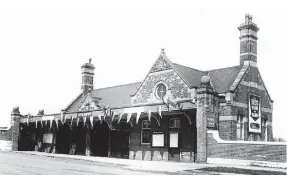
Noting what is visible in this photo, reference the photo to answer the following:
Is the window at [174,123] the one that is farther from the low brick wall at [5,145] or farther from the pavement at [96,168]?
the low brick wall at [5,145]

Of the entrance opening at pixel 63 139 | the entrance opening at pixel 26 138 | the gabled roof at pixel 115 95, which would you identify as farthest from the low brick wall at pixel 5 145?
the gabled roof at pixel 115 95

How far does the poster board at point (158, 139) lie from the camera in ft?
82.5

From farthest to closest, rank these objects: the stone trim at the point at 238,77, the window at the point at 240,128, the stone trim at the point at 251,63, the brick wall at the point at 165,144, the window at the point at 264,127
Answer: the window at the point at 264,127, the stone trim at the point at 251,63, the window at the point at 240,128, the stone trim at the point at 238,77, the brick wall at the point at 165,144

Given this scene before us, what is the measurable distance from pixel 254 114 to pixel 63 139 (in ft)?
57.0

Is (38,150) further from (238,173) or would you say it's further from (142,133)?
(238,173)

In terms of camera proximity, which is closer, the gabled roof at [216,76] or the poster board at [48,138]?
the gabled roof at [216,76]

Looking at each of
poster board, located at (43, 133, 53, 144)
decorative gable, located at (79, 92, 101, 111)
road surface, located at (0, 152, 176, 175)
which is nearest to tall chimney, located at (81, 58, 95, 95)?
decorative gable, located at (79, 92, 101, 111)

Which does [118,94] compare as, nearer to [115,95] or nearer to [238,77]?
[115,95]

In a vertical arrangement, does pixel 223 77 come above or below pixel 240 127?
above

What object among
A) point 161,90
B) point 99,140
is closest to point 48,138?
point 99,140

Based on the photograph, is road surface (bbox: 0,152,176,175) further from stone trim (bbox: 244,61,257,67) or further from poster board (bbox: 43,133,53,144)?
poster board (bbox: 43,133,53,144)

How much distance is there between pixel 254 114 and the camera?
25.8 m

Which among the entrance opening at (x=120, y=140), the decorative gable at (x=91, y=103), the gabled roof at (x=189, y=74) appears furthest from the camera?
the decorative gable at (x=91, y=103)

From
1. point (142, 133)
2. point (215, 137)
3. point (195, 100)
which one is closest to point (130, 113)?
point (142, 133)
